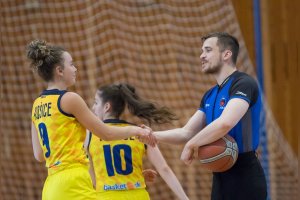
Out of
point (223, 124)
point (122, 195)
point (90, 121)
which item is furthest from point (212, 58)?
point (122, 195)

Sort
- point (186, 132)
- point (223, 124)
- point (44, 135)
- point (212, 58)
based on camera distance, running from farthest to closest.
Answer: point (186, 132), point (212, 58), point (44, 135), point (223, 124)

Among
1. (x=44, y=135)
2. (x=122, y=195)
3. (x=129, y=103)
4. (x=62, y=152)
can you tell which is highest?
(x=129, y=103)

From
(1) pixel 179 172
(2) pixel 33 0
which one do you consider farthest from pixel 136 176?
(2) pixel 33 0

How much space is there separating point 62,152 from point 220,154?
887mm

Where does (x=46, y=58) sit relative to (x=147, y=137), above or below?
above

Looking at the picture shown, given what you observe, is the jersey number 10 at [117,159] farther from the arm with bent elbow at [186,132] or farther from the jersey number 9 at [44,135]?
the jersey number 9 at [44,135]

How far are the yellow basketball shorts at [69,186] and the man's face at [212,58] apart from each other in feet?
3.21

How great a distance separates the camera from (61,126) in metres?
4.14

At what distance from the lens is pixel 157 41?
8.59 m

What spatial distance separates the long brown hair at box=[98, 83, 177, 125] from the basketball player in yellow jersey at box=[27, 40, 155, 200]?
2.41 ft

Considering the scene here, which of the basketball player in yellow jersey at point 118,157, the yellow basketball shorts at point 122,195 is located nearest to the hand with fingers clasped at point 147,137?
the basketball player in yellow jersey at point 118,157

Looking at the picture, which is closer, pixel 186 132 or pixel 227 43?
pixel 227 43

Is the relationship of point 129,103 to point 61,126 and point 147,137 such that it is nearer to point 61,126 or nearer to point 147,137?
point 147,137

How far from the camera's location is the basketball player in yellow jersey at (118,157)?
4.80 meters
